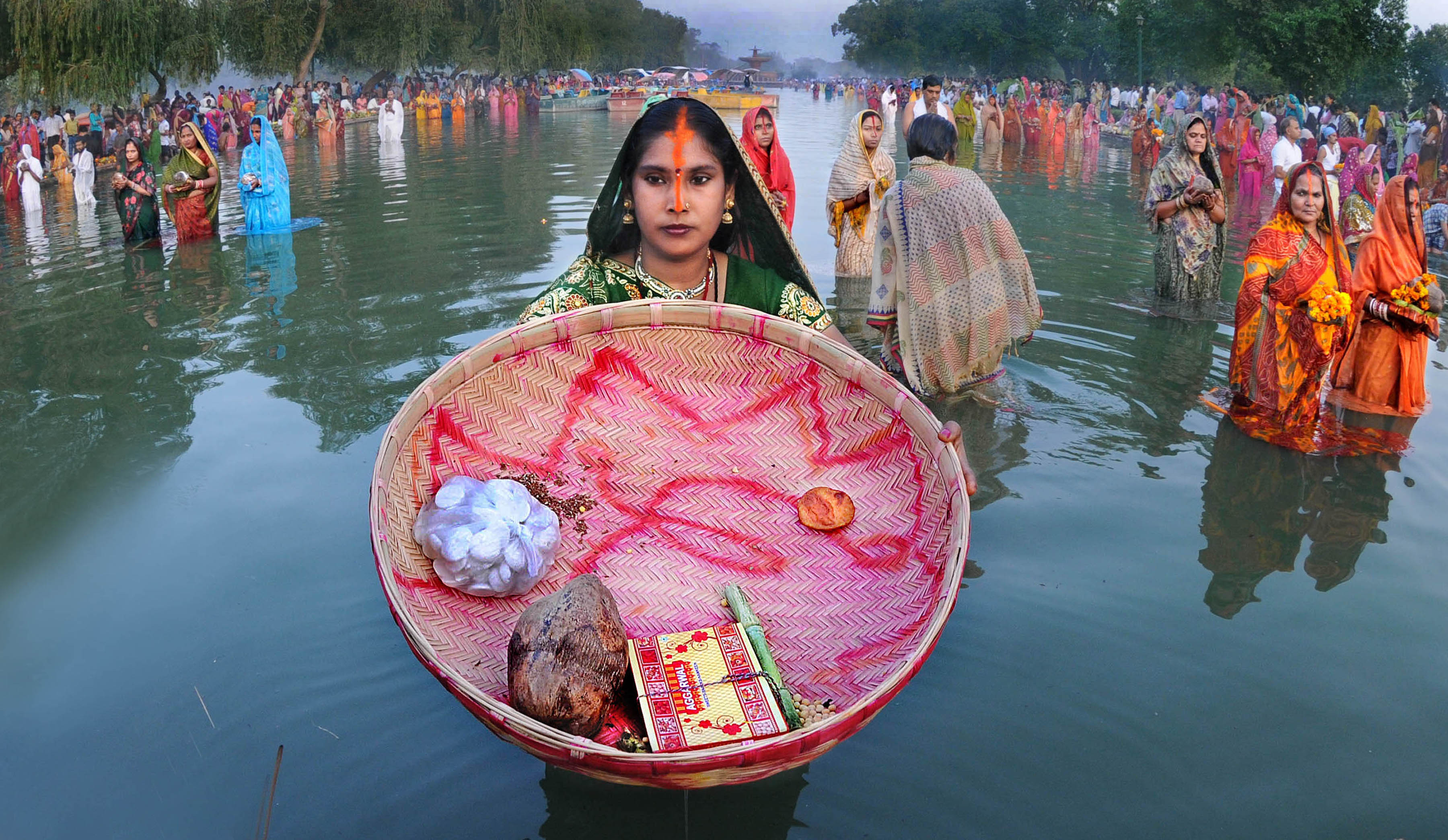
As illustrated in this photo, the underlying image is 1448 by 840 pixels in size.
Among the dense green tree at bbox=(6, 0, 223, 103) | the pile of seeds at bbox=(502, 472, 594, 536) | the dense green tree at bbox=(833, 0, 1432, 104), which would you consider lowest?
the pile of seeds at bbox=(502, 472, 594, 536)

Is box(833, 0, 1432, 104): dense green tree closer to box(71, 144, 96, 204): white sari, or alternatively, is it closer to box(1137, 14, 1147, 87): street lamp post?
box(1137, 14, 1147, 87): street lamp post

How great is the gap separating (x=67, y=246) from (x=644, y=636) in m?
10.6

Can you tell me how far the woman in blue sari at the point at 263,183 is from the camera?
425 inches

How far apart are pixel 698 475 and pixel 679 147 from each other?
0.98m

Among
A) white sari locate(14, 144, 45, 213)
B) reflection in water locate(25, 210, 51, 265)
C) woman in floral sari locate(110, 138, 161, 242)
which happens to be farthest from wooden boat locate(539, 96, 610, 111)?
woman in floral sari locate(110, 138, 161, 242)

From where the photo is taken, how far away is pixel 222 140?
22391 millimetres

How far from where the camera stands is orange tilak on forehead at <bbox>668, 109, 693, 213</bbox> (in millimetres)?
2910

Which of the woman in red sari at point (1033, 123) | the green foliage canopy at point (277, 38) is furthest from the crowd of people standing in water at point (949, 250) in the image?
the woman in red sari at point (1033, 123)

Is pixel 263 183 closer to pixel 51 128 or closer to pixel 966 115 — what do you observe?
pixel 51 128

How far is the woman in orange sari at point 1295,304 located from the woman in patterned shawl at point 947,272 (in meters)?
1.13

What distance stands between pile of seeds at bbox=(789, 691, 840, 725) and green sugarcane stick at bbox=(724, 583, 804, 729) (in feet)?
0.05

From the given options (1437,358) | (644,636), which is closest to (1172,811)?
(644,636)

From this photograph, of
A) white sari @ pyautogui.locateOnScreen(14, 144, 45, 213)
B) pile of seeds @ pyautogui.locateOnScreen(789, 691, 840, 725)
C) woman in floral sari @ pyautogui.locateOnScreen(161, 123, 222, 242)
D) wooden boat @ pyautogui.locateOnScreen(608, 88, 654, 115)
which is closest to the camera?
pile of seeds @ pyautogui.locateOnScreen(789, 691, 840, 725)

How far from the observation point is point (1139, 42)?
33656 mm
